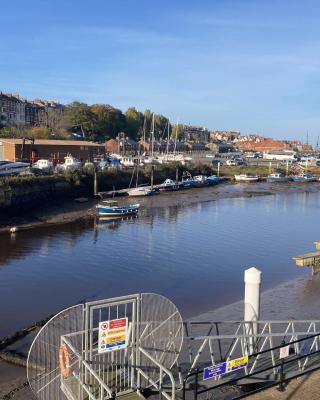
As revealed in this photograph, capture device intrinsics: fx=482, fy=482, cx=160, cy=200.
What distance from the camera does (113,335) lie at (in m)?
7.32

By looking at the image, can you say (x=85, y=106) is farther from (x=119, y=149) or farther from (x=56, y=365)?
(x=56, y=365)

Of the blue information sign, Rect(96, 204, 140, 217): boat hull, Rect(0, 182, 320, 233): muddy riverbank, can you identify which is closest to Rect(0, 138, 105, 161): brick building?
Rect(0, 182, 320, 233): muddy riverbank

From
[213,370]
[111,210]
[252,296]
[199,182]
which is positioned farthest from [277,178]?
[213,370]

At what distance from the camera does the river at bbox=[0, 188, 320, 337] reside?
64.8ft

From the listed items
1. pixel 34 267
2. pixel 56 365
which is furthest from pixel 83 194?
pixel 56 365

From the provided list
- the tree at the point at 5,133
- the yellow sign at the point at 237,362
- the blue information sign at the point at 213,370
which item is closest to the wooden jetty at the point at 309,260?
the yellow sign at the point at 237,362

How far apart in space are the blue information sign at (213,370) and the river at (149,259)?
9.60 metres

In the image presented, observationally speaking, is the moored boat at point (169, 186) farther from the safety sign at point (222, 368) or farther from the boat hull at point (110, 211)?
the safety sign at point (222, 368)

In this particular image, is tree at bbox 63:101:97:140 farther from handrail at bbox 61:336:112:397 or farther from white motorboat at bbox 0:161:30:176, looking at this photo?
handrail at bbox 61:336:112:397

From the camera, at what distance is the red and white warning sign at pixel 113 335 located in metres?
7.19

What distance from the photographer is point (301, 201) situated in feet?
193

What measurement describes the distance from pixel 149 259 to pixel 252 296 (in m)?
17.1

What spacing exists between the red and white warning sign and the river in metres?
9.13

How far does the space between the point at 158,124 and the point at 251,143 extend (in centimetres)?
6764
